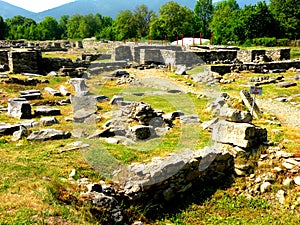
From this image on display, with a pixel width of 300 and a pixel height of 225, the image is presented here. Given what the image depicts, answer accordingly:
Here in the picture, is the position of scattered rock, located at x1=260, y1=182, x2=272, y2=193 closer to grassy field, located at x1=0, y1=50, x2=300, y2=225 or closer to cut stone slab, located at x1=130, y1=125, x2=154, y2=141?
grassy field, located at x1=0, y1=50, x2=300, y2=225

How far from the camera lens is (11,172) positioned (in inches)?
320

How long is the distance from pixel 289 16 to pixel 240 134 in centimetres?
5262

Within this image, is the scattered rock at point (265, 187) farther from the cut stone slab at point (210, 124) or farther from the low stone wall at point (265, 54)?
the low stone wall at point (265, 54)

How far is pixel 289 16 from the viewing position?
56.1m

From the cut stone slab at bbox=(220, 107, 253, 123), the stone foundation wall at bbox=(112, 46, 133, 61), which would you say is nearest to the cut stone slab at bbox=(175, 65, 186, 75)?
the stone foundation wall at bbox=(112, 46, 133, 61)

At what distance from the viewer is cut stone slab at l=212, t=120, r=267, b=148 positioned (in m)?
10.0

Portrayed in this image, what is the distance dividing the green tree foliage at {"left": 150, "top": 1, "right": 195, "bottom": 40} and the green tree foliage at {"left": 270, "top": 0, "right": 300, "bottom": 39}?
1625cm

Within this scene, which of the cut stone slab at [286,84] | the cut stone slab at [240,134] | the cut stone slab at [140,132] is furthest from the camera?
the cut stone slab at [286,84]

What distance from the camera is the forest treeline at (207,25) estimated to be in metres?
55.1

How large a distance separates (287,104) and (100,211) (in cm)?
1340

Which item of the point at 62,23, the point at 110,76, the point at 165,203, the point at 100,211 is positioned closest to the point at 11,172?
the point at 100,211

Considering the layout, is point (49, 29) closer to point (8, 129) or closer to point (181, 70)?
→ point (181, 70)

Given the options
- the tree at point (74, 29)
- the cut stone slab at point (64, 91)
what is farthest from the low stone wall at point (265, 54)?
the tree at point (74, 29)

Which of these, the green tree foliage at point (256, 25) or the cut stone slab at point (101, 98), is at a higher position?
the green tree foliage at point (256, 25)
